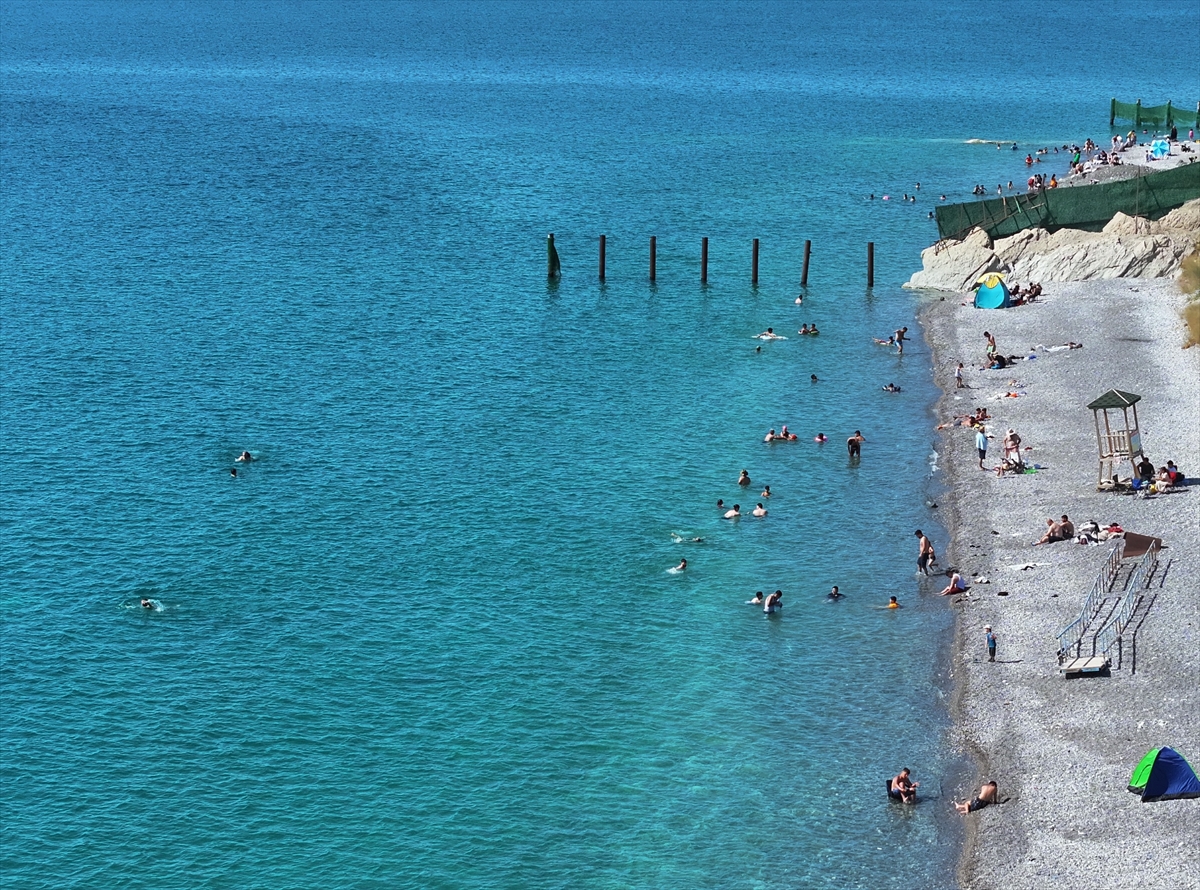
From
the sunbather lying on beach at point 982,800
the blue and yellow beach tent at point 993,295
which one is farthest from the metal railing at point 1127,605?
the blue and yellow beach tent at point 993,295

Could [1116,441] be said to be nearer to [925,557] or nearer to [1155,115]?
[925,557]

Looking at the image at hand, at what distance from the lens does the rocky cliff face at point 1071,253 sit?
3300 inches

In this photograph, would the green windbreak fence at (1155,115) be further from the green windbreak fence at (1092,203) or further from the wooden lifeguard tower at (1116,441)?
the wooden lifeguard tower at (1116,441)

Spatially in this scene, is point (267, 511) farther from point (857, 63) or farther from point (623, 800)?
point (857, 63)

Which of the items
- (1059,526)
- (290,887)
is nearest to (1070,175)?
(1059,526)

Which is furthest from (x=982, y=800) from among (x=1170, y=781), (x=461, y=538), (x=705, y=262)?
(x=705, y=262)

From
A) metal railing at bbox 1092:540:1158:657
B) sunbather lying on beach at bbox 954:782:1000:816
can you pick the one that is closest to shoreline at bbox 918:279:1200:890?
sunbather lying on beach at bbox 954:782:1000:816

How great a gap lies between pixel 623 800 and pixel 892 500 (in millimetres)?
23353

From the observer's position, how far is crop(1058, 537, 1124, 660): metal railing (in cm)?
4544

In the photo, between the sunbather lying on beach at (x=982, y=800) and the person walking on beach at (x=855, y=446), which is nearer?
the sunbather lying on beach at (x=982, y=800)

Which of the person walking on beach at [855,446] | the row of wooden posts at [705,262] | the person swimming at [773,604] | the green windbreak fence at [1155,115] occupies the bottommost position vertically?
the person swimming at [773,604]

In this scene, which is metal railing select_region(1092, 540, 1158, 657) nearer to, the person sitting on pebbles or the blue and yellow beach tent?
the person sitting on pebbles

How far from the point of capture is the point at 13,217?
10744 centimetres

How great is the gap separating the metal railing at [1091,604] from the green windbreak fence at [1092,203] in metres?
40.9
